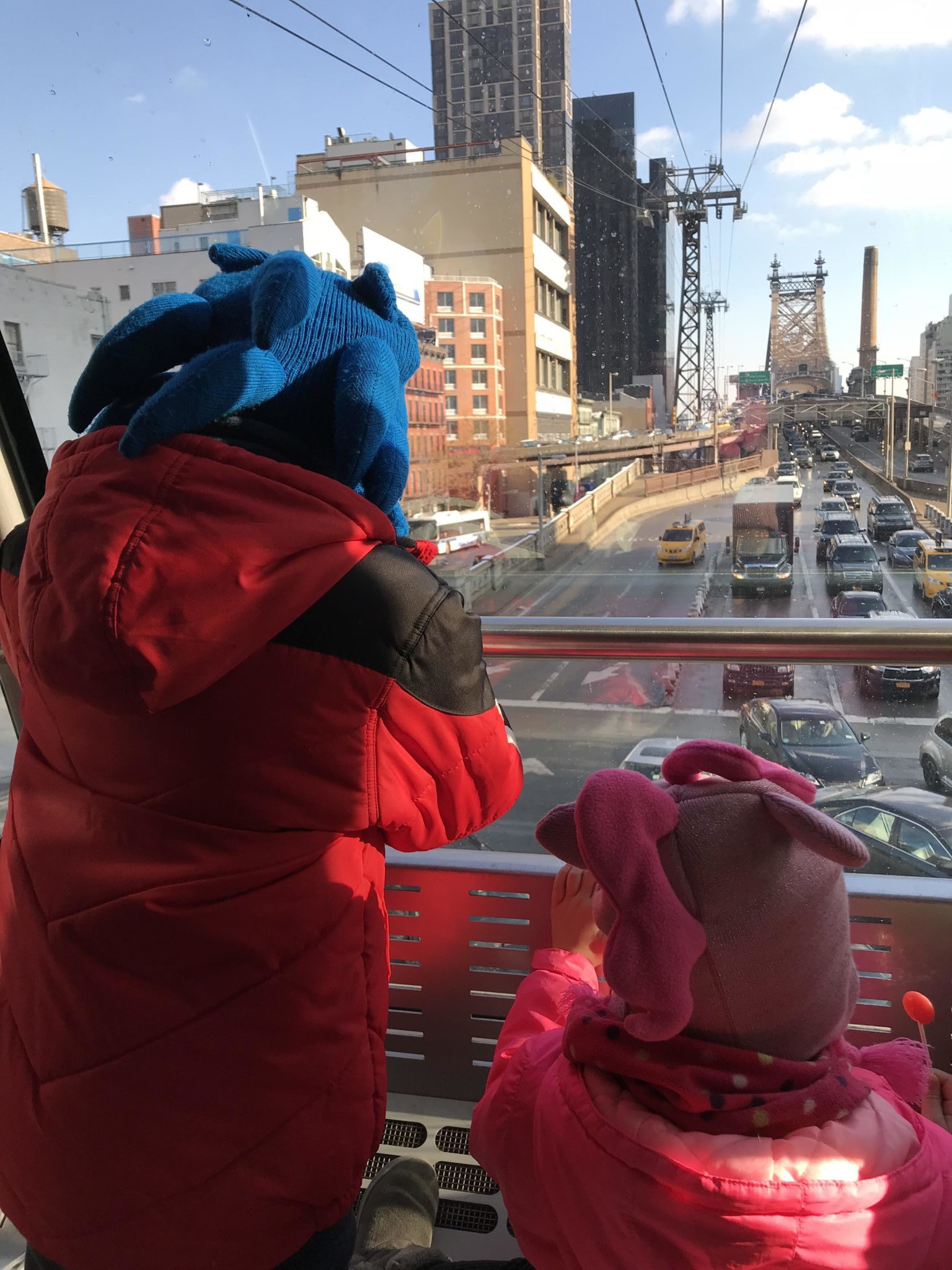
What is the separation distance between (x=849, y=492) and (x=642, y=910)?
1125mm

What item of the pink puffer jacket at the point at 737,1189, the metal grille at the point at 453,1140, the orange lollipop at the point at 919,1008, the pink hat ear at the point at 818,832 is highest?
the pink hat ear at the point at 818,832

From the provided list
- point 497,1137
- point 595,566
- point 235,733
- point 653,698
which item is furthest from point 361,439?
point 595,566

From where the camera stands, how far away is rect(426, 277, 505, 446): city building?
170 centimetres

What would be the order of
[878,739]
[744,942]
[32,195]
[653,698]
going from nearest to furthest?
[744,942]
[878,739]
[653,698]
[32,195]

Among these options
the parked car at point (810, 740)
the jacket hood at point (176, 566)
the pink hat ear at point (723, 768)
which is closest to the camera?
the jacket hood at point (176, 566)

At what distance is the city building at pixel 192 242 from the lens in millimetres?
1321

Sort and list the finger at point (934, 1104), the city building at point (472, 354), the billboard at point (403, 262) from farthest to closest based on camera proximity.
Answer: the city building at point (472, 354) < the billboard at point (403, 262) < the finger at point (934, 1104)

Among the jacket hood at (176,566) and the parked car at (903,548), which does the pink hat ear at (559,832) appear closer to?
the jacket hood at (176,566)

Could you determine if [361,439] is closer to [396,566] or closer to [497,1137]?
[396,566]

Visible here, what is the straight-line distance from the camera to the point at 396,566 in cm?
73

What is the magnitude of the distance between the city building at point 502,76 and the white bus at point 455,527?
2.66 feet

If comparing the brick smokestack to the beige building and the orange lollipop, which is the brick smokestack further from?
the orange lollipop

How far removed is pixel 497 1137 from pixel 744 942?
387mm

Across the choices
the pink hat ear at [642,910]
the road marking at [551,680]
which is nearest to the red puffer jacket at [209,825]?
the pink hat ear at [642,910]
